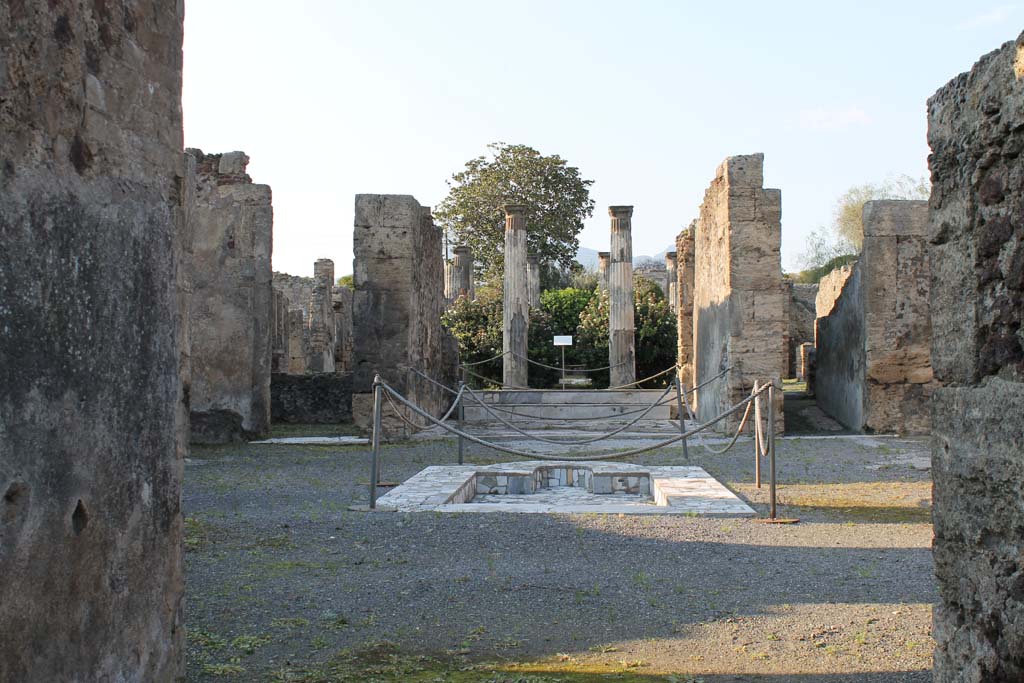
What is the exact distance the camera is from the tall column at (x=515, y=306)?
21047 mm

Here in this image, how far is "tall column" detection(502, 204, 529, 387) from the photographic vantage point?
2105cm

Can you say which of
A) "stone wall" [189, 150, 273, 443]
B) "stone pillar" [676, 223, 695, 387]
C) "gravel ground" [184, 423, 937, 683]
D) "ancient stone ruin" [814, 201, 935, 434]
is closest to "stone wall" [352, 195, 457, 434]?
"stone wall" [189, 150, 273, 443]

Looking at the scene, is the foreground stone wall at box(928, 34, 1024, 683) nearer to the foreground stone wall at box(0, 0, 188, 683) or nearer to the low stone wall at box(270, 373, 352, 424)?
the foreground stone wall at box(0, 0, 188, 683)

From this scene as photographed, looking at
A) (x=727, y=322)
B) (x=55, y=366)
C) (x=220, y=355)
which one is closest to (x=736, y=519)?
(x=55, y=366)

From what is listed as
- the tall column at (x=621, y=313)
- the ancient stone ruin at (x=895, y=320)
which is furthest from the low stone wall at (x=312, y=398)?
the ancient stone ruin at (x=895, y=320)

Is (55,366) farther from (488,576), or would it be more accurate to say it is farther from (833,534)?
(833,534)

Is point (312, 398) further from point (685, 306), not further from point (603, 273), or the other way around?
point (603, 273)

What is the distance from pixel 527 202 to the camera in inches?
1617

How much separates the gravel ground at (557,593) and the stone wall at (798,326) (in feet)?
54.7

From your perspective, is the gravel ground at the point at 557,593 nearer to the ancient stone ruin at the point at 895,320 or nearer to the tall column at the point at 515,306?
the ancient stone ruin at the point at 895,320

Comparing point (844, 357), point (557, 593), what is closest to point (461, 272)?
point (844, 357)

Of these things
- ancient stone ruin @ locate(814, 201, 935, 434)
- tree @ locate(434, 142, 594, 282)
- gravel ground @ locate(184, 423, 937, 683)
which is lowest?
gravel ground @ locate(184, 423, 937, 683)

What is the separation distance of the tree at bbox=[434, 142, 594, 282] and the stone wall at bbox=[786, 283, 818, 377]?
13.9 metres

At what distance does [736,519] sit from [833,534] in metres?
0.70
